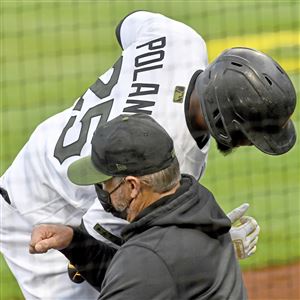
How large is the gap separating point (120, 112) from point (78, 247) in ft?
2.03

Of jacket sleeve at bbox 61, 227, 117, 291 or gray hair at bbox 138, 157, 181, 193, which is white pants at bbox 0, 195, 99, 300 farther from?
gray hair at bbox 138, 157, 181, 193

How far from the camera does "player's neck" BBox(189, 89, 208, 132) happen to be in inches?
160

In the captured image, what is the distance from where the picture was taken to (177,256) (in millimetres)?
3223

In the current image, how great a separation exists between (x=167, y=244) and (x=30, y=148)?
1536 millimetres

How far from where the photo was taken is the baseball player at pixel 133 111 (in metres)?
3.91

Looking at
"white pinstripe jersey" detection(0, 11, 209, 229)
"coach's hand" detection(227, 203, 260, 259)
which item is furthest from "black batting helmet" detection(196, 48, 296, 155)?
"coach's hand" detection(227, 203, 260, 259)

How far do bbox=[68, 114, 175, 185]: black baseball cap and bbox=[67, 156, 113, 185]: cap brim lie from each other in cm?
4

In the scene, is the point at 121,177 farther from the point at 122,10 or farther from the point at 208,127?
the point at 122,10

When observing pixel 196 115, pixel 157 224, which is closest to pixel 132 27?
pixel 196 115

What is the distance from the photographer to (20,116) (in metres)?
8.12

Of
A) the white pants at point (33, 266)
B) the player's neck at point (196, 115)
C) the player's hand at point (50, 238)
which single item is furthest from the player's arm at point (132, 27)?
the player's hand at point (50, 238)

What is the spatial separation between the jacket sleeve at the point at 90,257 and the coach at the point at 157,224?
38 centimetres

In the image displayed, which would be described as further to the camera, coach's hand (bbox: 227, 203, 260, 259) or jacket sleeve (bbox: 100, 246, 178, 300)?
coach's hand (bbox: 227, 203, 260, 259)

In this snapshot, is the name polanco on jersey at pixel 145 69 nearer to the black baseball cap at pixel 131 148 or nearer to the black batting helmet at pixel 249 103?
the black batting helmet at pixel 249 103
